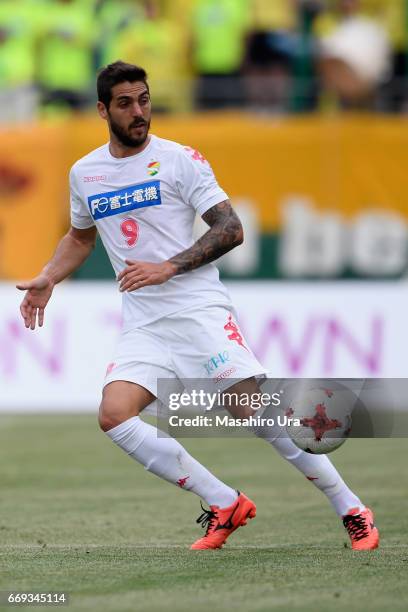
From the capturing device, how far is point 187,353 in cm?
676

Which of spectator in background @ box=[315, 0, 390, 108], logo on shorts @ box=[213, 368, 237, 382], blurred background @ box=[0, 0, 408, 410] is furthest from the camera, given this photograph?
spectator in background @ box=[315, 0, 390, 108]

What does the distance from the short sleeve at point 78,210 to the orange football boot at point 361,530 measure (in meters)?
1.98

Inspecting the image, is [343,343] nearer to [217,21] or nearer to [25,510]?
[217,21]

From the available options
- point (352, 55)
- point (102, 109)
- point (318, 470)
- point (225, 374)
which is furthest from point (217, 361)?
point (352, 55)

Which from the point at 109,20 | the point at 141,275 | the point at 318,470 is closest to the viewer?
the point at 141,275

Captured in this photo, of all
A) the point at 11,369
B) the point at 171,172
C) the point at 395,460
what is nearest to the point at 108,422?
the point at 171,172

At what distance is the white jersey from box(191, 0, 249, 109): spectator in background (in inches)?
379

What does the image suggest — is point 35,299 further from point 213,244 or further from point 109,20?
point 109,20

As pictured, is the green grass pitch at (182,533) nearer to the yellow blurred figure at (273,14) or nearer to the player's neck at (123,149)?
the player's neck at (123,149)

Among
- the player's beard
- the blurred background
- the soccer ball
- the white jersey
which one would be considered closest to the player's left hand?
the white jersey

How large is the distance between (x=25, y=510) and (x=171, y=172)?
2721mm

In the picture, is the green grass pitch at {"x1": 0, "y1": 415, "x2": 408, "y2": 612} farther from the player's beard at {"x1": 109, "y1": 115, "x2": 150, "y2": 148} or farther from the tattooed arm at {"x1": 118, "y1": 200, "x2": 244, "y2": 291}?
the player's beard at {"x1": 109, "y1": 115, "x2": 150, "y2": 148}

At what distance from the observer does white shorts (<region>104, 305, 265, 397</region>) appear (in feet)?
21.9

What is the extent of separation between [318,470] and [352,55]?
9.91 m
